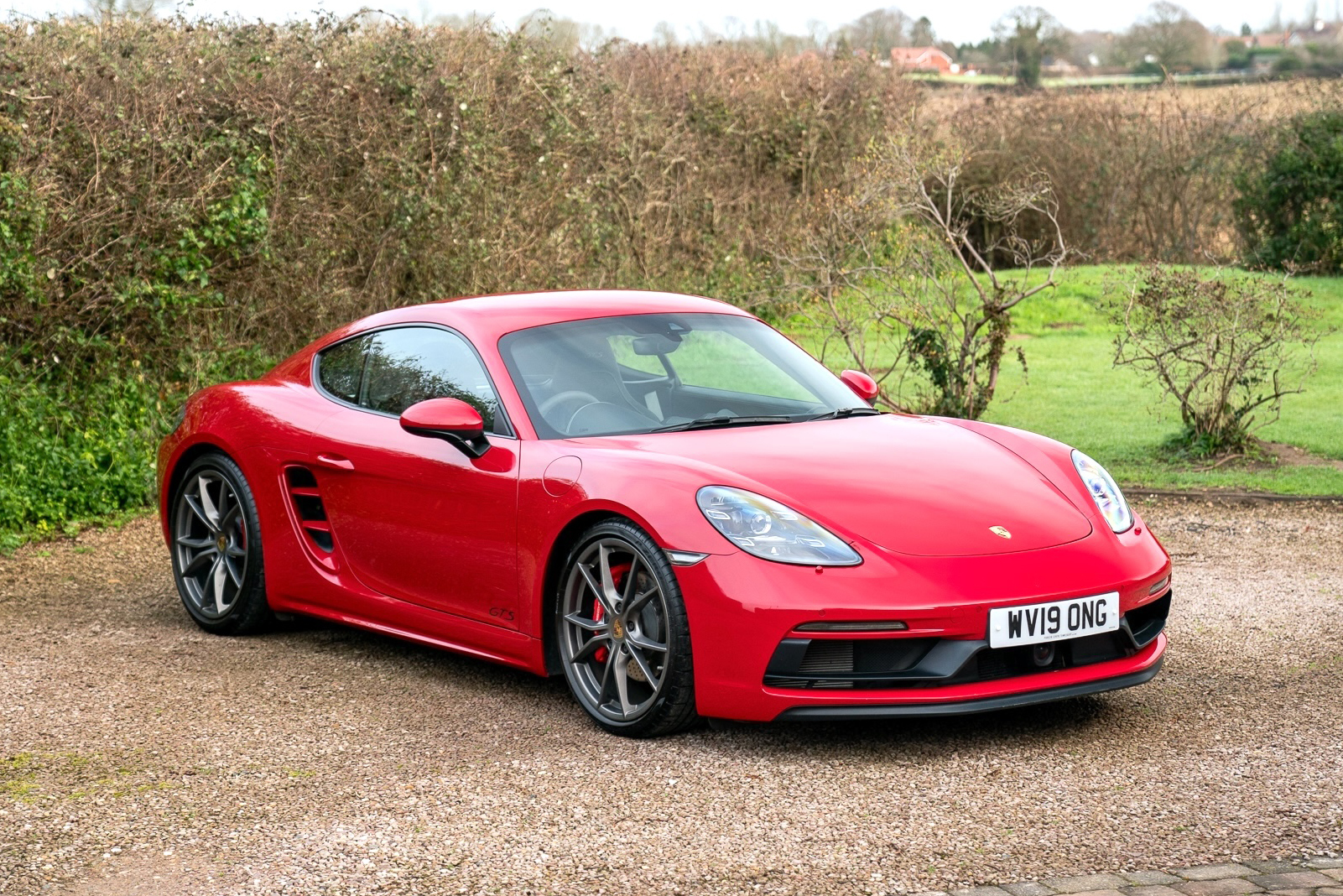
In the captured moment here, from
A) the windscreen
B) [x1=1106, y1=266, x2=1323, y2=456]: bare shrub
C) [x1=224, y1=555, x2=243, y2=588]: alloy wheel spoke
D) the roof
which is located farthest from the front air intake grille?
[x1=1106, y1=266, x2=1323, y2=456]: bare shrub

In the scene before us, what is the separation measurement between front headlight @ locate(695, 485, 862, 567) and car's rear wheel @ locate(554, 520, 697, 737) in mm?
220

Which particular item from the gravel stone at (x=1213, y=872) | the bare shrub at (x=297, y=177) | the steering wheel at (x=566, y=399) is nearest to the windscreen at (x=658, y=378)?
the steering wheel at (x=566, y=399)

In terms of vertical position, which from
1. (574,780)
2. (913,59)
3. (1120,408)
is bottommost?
(1120,408)

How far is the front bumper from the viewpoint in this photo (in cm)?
464

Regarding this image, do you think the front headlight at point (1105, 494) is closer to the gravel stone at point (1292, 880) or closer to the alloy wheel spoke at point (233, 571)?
the gravel stone at point (1292, 880)

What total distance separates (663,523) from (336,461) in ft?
6.06

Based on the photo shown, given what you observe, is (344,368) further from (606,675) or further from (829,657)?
(829,657)

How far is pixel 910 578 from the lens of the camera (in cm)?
468

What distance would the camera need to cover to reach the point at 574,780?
4.67m

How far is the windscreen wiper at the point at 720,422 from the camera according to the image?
18.3 feet

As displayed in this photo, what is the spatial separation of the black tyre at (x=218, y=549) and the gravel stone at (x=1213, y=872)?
407 cm

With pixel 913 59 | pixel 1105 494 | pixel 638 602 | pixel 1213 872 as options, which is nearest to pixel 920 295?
pixel 1105 494

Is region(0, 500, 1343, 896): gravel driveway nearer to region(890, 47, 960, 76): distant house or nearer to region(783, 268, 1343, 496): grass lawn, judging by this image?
region(783, 268, 1343, 496): grass lawn

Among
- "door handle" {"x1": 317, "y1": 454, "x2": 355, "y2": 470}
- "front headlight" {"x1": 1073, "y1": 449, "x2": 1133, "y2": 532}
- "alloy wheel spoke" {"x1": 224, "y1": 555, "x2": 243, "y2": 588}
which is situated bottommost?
"alloy wheel spoke" {"x1": 224, "y1": 555, "x2": 243, "y2": 588}
